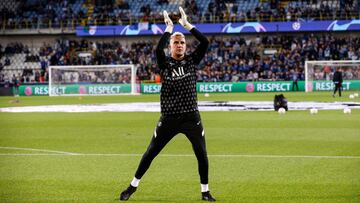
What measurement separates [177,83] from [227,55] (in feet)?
180

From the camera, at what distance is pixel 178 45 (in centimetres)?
941

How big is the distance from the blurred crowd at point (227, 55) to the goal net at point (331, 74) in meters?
2.31

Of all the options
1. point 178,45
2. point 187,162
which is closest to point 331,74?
point 187,162

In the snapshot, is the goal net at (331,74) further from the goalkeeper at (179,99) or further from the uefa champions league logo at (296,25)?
the goalkeeper at (179,99)

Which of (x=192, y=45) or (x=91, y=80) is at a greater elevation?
(x=192, y=45)

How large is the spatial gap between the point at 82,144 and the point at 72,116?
11360mm

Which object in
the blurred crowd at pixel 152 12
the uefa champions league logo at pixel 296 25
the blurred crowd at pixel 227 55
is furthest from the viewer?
the blurred crowd at pixel 152 12

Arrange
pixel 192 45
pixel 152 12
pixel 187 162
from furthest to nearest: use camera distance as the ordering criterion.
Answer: pixel 152 12 < pixel 192 45 < pixel 187 162

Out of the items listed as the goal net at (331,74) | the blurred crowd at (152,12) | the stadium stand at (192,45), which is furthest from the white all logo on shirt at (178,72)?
the blurred crowd at (152,12)

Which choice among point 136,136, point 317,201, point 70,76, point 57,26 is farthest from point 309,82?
point 317,201

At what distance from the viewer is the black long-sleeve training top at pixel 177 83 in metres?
9.53

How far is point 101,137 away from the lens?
2030 centimetres

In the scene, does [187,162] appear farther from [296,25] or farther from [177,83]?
[296,25]

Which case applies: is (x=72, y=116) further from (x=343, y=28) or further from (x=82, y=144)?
(x=343, y=28)
